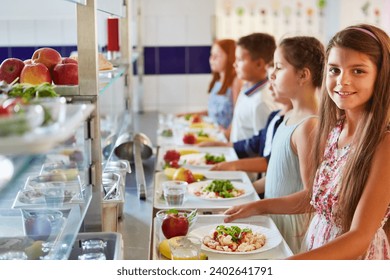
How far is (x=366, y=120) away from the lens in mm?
1279

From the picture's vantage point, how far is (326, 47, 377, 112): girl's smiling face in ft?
4.14

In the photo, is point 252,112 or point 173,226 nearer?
point 173,226

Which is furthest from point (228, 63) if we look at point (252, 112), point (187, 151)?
point (187, 151)

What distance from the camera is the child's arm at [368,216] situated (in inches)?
46.2

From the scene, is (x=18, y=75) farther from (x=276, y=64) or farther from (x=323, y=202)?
(x=276, y=64)

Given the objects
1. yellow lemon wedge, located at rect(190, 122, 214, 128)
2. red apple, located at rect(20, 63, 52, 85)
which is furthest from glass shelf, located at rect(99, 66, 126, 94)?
yellow lemon wedge, located at rect(190, 122, 214, 128)

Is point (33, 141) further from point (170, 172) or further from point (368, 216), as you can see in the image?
point (170, 172)

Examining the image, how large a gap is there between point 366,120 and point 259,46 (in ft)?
4.48

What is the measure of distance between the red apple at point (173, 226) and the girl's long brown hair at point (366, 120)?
0.32m

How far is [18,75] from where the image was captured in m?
1.20

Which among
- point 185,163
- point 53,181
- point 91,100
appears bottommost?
point 185,163

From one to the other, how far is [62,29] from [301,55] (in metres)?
1.60

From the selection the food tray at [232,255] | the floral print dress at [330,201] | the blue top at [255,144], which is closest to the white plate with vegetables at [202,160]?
the blue top at [255,144]
